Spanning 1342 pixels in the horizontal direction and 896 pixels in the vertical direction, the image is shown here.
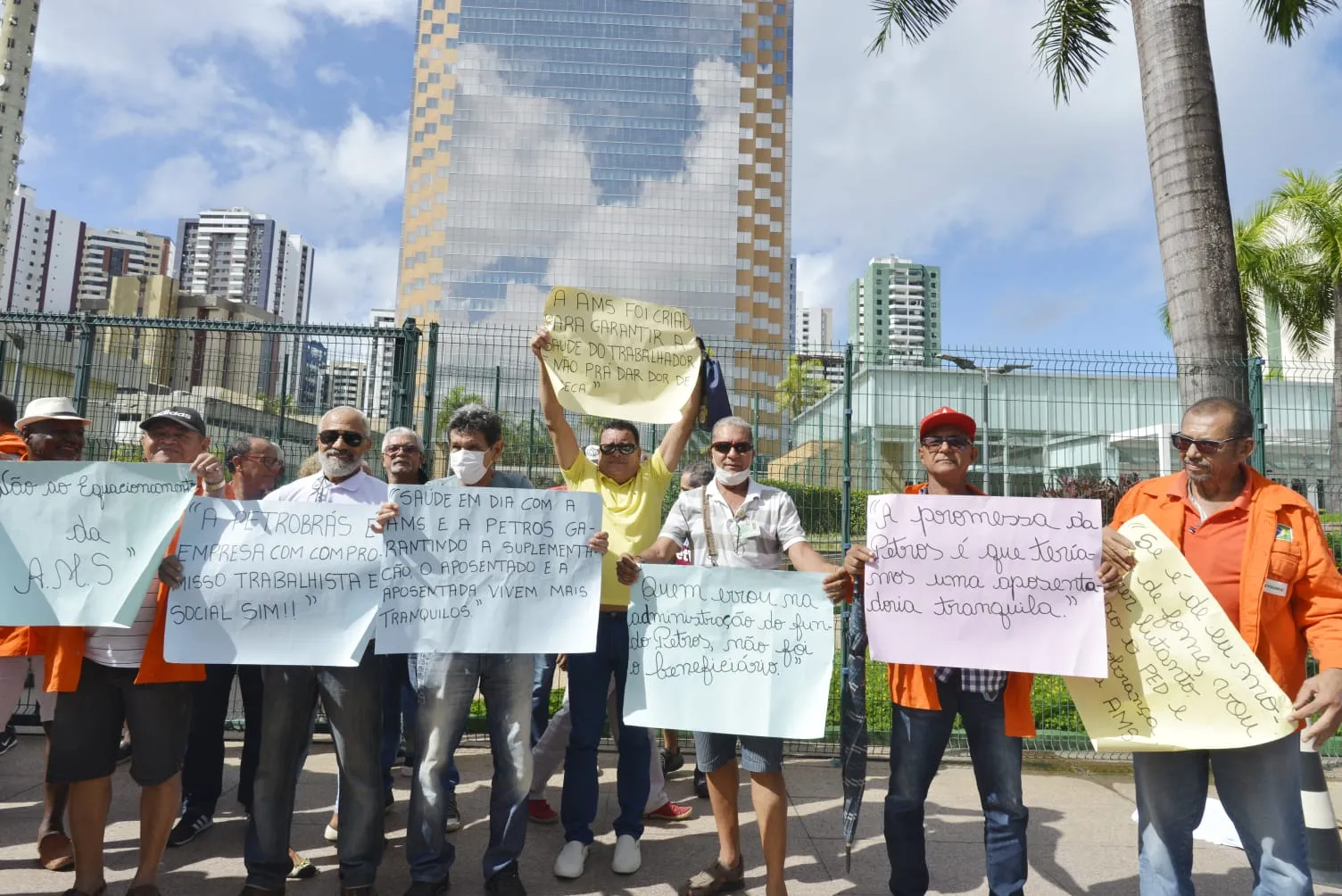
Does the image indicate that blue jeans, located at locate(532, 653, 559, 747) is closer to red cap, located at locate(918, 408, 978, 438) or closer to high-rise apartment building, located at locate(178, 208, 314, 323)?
red cap, located at locate(918, 408, 978, 438)

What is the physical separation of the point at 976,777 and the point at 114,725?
3.35m

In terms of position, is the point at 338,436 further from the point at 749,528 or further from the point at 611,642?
the point at 749,528

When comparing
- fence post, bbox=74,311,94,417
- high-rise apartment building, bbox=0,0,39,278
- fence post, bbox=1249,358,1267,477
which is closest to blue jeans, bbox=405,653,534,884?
fence post, bbox=74,311,94,417

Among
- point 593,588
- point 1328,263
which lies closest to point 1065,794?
point 593,588

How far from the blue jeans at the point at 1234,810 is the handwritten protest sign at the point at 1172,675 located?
0.11 metres

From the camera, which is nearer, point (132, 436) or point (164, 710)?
point (164, 710)

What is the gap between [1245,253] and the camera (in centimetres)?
1767

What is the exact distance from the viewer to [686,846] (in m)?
4.26

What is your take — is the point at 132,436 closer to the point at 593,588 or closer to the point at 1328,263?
the point at 593,588

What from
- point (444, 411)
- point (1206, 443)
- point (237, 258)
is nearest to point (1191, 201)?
point (1206, 443)

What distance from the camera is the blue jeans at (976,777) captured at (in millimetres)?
3107

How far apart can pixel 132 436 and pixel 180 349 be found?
0.78 meters

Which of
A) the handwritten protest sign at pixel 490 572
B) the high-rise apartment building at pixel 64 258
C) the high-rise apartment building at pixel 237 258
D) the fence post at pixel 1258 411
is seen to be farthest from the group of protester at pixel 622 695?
A: the high-rise apartment building at pixel 237 258

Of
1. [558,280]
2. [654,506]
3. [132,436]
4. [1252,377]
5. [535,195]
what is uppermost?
[535,195]
